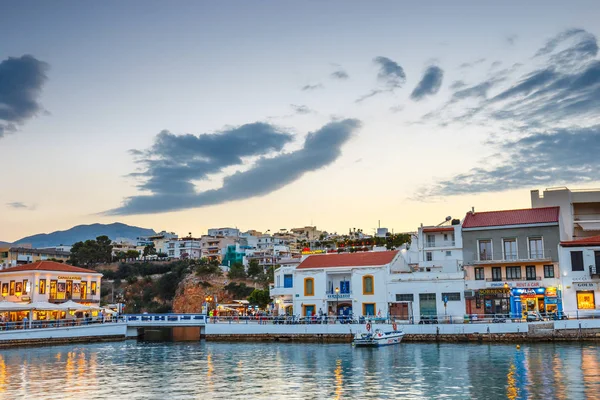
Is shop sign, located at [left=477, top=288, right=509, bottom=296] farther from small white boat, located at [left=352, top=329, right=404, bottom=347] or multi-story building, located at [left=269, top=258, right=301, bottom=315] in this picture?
multi-story building, located at [left=269, top=258, right=301, bottom=315]

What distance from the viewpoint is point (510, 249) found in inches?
2224

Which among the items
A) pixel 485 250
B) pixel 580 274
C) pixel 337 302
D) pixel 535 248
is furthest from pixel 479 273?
pixel 337 302

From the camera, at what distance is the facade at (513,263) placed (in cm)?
5350

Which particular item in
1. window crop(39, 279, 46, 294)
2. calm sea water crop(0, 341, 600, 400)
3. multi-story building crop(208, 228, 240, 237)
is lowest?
calm sea water crop(0, 341, 600, 400)

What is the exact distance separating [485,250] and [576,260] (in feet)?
28.5

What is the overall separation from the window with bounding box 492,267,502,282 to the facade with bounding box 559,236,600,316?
5.91m

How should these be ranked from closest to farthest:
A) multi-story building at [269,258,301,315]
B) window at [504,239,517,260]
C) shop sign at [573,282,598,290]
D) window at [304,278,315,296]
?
shop sign at [573,282,598,290]
window at [504,239,517,260]
window at [304,278,315,296]
multi-story building at [269,258,301,315]

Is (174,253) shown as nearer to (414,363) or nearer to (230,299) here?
(230,299)

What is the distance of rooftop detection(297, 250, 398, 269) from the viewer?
59.8m

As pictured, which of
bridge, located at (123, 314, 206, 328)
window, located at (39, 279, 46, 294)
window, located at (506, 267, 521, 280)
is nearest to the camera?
window, located at (506, 267, 521, 280)

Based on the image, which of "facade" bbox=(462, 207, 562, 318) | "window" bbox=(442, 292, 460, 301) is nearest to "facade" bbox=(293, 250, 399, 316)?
"window" bbox=(442, 292, 460, 301)

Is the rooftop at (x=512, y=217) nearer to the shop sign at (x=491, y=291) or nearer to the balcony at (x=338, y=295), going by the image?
the shop sign at (x=491, y=291)

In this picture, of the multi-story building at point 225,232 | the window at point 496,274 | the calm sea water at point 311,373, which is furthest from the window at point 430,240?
the multi-story building at point 225,232

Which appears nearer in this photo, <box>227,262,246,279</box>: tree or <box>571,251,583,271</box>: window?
<box>571,251,583,271</box>: window
